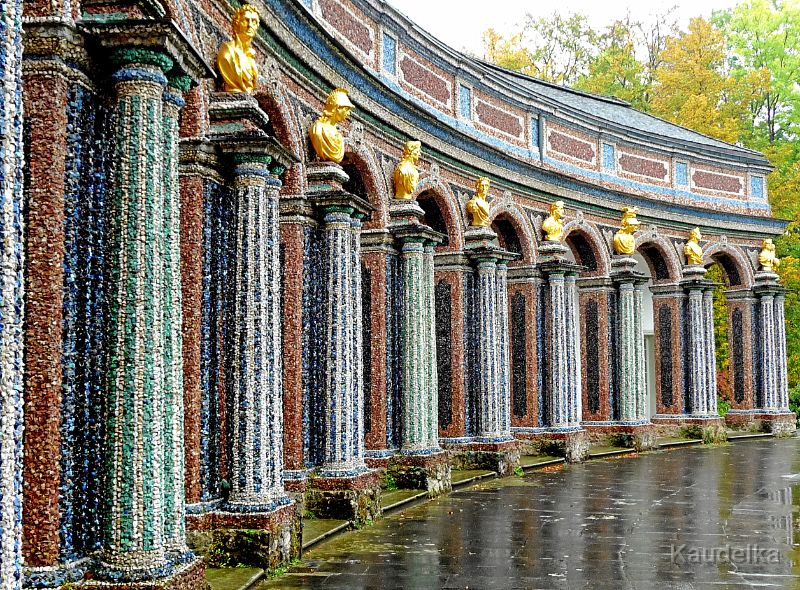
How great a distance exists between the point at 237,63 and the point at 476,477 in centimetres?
1243

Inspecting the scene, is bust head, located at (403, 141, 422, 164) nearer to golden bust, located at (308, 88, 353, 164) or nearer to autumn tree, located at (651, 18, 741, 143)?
golden bust, located at (308, 88, 353, 164)

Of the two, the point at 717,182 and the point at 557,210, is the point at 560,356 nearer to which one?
the point at 557,210

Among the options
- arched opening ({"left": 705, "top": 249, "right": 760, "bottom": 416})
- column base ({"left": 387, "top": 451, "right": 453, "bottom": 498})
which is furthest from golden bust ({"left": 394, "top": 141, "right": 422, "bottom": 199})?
arched opening ({"left": 705, "top": 249, "right": 760, "bottom": 416})

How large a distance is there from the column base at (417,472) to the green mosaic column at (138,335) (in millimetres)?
10813

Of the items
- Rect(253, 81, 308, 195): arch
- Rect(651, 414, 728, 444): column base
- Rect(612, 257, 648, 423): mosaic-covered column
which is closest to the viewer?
Rect(253, 81, 308, 195): arch

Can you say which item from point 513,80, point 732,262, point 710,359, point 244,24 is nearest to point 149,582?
point 244,24

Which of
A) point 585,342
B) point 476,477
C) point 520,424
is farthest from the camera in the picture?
point 585,342

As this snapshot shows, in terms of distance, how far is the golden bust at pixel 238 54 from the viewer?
11.5 m

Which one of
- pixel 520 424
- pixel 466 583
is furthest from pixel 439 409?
pixel 466 583

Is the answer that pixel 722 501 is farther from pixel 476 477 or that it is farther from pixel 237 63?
pixel 237 63

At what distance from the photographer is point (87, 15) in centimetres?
803

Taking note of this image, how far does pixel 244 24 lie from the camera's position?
1155 cm

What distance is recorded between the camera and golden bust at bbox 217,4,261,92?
37.9 feet

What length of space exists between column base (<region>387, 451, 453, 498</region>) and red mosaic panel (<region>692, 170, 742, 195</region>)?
743 inches
